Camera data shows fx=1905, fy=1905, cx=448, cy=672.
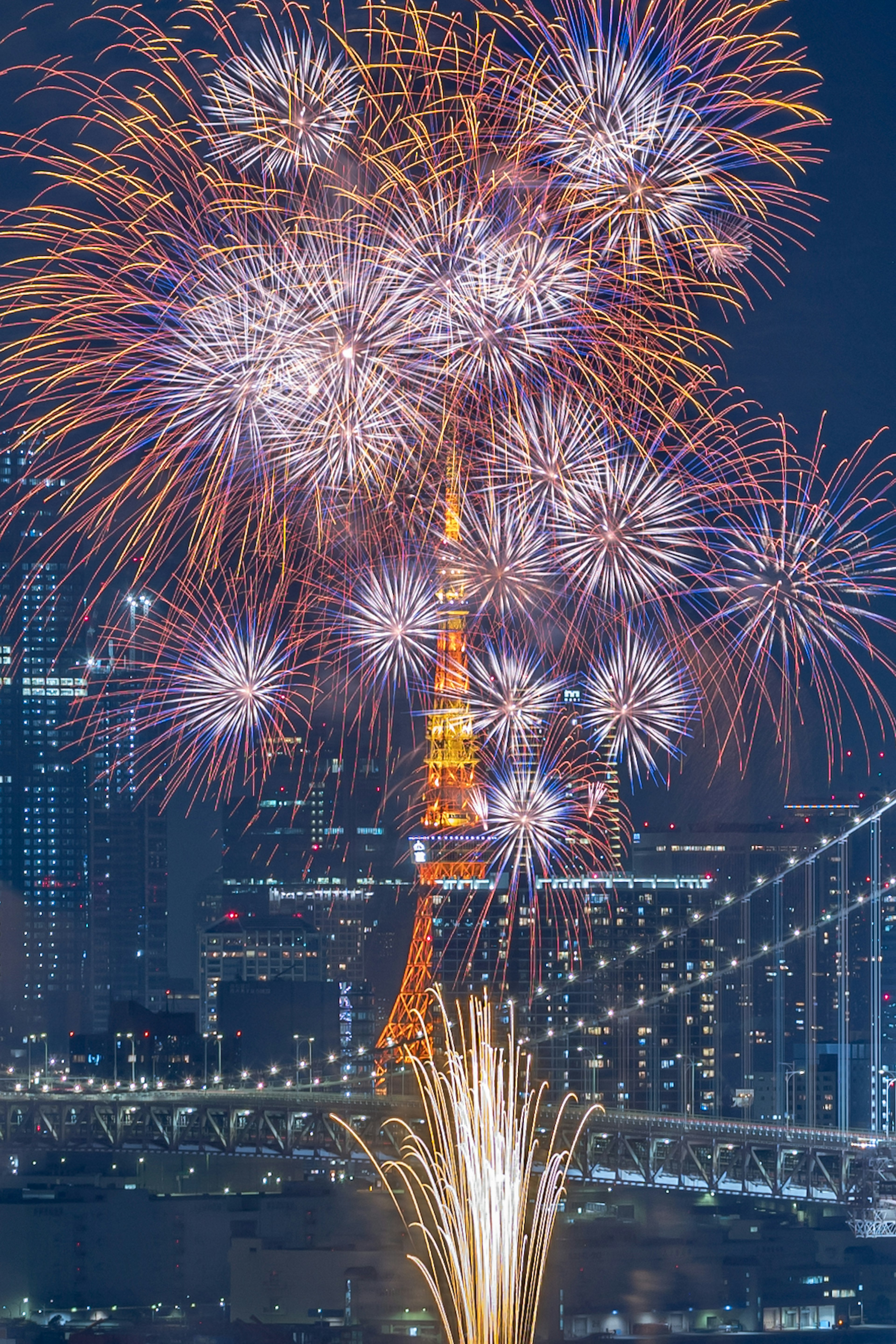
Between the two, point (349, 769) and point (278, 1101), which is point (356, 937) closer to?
point (349, 769)

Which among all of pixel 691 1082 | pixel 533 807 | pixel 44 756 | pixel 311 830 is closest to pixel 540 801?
pixel 533 807

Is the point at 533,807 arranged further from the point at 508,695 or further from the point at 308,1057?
the point at 308,1057

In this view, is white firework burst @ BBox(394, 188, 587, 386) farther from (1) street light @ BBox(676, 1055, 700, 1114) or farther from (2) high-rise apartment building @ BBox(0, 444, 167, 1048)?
(2) high-rise apartment building @ BBox(0, 444, 167, 1048)

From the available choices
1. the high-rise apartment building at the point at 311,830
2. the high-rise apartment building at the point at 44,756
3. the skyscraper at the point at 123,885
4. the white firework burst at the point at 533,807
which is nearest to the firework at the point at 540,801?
the white firework burst at the point at 533,807

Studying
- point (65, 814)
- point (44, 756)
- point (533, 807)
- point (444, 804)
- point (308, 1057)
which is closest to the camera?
point (533, 807)

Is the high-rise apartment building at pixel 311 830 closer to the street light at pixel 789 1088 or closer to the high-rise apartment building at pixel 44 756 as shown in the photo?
the high-rise apartment building at pixel 44 756
